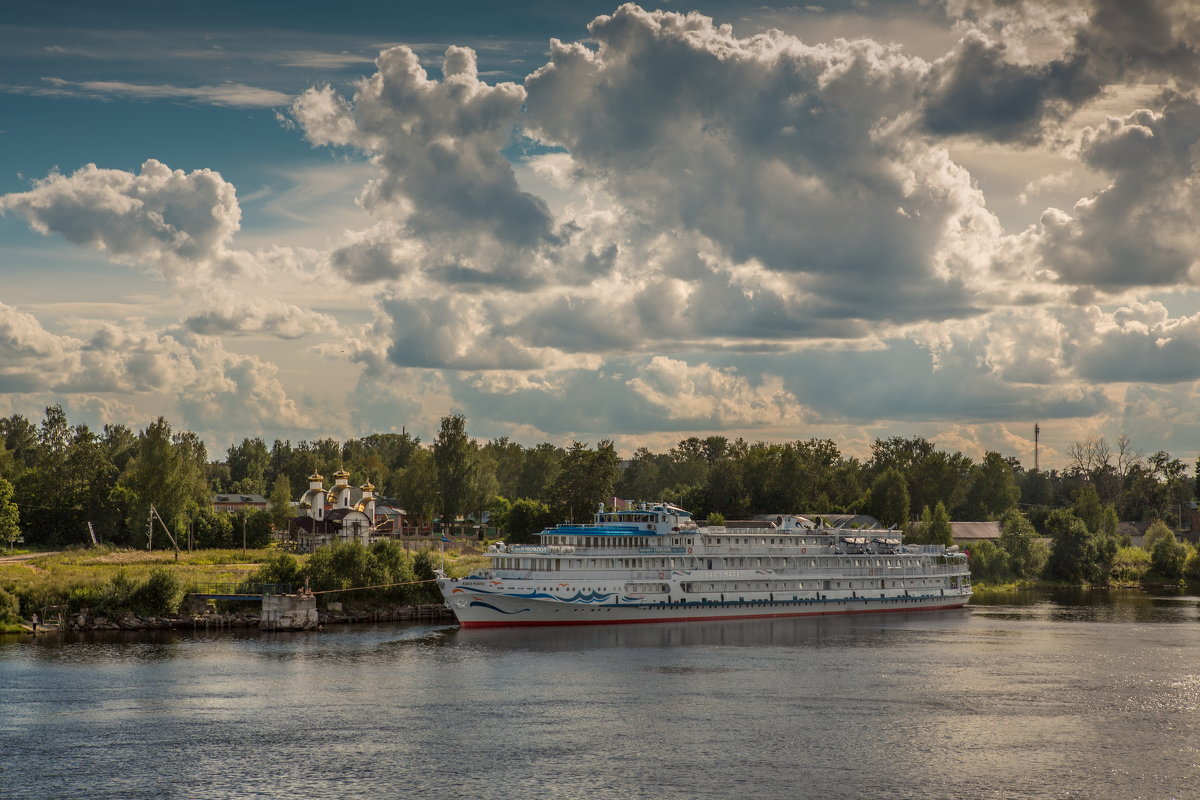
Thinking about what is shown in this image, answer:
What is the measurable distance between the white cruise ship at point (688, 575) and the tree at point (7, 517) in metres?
62.9

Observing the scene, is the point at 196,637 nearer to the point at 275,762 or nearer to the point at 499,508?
the point at 275,762

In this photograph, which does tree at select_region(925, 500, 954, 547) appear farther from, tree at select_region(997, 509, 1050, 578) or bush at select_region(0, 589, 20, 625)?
bush at select_region(0, 589, 20, 625)

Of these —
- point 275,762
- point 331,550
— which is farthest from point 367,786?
point 331,550

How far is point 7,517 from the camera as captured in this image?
450 feet

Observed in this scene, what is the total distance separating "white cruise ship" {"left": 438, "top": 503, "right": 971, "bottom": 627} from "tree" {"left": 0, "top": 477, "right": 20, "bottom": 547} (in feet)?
206

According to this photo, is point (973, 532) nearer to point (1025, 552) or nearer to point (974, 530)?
point (974, 530)

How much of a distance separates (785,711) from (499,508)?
136 m

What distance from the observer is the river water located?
2029 inches

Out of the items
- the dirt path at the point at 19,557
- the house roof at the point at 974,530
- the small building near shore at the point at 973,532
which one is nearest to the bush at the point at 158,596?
the dirt path at the point at 19,557

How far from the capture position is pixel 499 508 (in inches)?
7840

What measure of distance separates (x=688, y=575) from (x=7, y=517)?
271ft

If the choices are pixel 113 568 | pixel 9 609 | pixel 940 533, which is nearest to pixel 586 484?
pixel 940 533

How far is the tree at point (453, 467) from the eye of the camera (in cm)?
18025

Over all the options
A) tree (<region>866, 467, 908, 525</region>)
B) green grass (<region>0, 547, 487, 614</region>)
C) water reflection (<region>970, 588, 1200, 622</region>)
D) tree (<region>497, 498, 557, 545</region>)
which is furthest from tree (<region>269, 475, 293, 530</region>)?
tree (<region>866, 467, 908, 525</region>)
